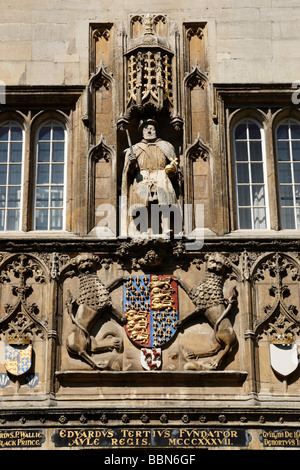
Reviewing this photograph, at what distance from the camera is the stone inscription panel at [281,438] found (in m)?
16.2

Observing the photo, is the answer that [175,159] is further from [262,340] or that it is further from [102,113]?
[262,340]

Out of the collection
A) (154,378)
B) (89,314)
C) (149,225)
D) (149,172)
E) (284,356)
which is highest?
(149,172)

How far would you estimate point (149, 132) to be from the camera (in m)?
18.5

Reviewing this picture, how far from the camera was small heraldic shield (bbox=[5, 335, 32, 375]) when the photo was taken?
1688cm

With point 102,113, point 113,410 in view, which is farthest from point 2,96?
point 113,410

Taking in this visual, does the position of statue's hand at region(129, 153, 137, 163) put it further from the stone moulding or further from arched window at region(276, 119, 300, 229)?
the stone moulding

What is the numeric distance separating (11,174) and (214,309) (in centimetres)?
408

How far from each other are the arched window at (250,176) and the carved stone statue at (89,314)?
8.22 ft

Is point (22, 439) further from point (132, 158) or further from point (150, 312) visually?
point (132, 158)

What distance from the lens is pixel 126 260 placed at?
57.7ft

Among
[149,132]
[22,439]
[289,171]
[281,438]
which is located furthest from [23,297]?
[289,171]

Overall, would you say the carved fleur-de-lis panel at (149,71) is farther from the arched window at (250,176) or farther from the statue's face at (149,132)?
the arched window at (250,176)

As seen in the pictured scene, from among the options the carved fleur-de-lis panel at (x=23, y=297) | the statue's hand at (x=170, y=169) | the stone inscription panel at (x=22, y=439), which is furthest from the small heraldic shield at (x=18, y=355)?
the statue's hand at (x=170, y=169)

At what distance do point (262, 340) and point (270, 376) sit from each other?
1.84 ft
